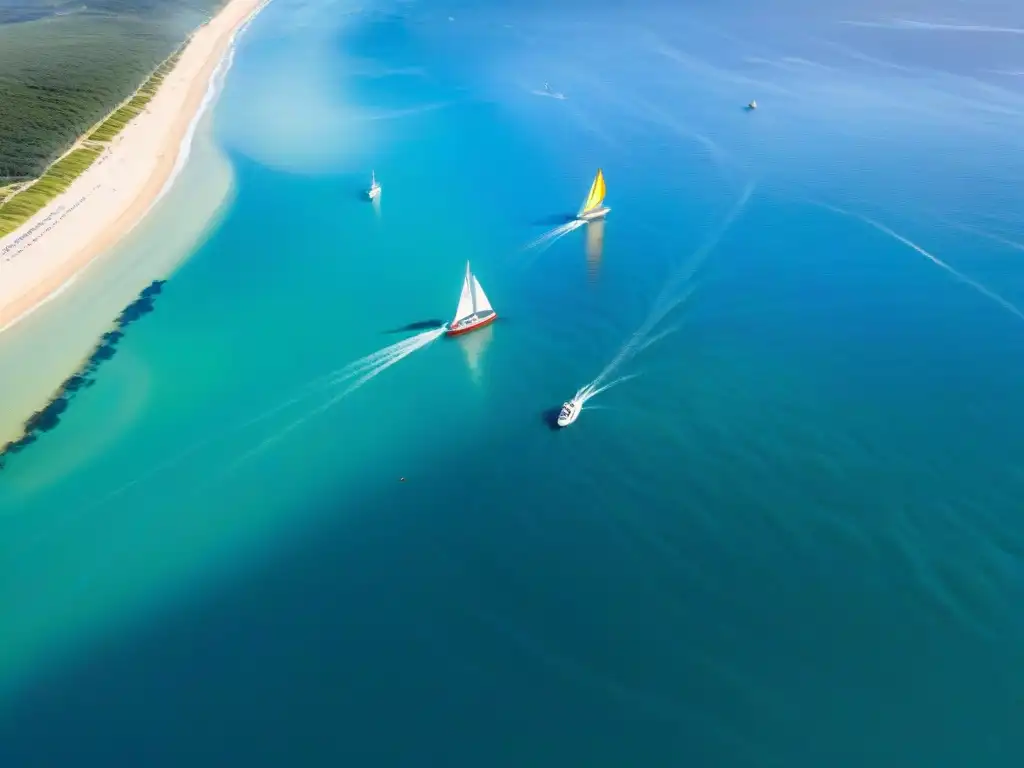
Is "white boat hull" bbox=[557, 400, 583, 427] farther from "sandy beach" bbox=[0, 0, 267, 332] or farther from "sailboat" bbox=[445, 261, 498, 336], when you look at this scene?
"sandy beach" bbox=[0, 0, 267, 332]

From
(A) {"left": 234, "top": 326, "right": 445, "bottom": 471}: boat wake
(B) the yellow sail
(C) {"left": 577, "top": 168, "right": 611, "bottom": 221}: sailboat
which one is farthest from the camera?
(C) {"left": 577, "top": 168, "right": 611, "bottom": 221}: sailboat

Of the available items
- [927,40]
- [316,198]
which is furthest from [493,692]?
[927,40]

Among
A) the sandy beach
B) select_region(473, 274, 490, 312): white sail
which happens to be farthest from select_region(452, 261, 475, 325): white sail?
the sandy beach

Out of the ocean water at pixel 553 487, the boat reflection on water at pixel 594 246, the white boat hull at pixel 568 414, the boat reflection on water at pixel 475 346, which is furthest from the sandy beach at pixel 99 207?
the boat reflection on water at pixel 594 246

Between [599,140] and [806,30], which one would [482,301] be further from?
[806,30]

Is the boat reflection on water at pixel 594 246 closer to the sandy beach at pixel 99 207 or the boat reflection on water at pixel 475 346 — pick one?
the boat reflection on water at pixel 475 346
